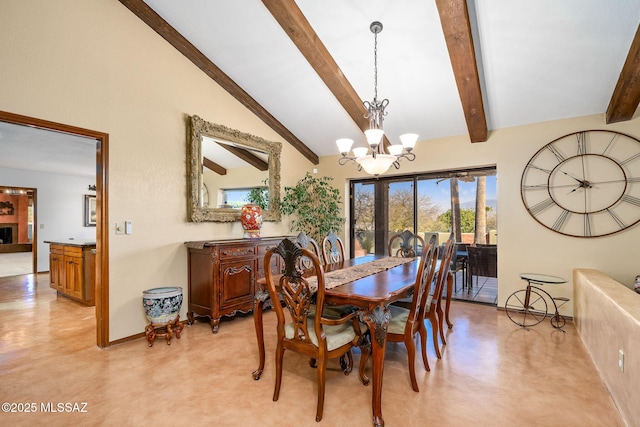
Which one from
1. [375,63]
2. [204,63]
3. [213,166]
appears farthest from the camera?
[213,166]

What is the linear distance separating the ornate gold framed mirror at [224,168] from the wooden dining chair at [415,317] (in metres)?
2.57

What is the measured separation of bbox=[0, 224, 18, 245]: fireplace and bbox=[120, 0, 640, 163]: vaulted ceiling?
463 inches

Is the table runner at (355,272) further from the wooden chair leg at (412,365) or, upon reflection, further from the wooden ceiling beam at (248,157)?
the wooden ceiling beam at (248,157)

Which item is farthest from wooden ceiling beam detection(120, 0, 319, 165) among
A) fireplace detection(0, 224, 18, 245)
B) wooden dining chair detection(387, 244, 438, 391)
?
fireplace detection(0, 224, 18, 245)

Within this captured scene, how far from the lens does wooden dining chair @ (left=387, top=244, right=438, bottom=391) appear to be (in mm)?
2152

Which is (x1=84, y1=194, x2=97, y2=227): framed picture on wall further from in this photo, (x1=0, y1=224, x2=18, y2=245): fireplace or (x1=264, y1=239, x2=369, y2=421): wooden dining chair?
(x1=264, y1=239, x2=369, y2=421): wooden dining chair

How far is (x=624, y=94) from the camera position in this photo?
3109 mm

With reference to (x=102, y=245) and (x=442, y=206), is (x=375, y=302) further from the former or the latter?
(x=442, y=206)

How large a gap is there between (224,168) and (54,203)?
5.62m

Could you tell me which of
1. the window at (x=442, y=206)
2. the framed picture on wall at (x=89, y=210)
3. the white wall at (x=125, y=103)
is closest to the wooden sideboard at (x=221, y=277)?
the white wall at (x=125, y=103)

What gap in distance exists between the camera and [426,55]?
322cm

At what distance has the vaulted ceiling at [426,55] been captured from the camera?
8.87ft

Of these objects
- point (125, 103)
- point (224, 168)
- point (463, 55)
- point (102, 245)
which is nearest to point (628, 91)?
point (463, 55)

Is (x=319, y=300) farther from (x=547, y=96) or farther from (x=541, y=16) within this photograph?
(x=547, y=96)
